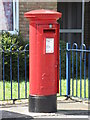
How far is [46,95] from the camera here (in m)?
6.74

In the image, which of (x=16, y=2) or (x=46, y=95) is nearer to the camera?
(x=46, y=95)

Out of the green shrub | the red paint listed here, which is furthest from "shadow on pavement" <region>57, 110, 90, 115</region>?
the green shrub

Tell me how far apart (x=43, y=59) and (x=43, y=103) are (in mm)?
764

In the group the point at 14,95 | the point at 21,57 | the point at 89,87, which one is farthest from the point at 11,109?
the point at 21,57

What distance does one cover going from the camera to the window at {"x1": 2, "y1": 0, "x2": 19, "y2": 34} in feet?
38.3

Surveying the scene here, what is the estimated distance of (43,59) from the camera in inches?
263

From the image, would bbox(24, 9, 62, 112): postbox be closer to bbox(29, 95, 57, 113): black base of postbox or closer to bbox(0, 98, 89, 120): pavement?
bbox(29, 95, 57, 113): black base of postbox

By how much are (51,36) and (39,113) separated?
1359mm

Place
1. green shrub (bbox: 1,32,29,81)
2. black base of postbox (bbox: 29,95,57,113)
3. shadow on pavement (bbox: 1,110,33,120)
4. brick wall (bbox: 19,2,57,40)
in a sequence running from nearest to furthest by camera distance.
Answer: shadow on pavement (bbox: 1,110,33,120) < black base of postbox (bbox: 29,95,57,113) < green shrub (bbox: 1,32,29,81) < brick wall (bbox: 19,2,57,40)

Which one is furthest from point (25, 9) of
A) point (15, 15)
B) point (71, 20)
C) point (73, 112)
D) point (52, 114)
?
point (52, 114)

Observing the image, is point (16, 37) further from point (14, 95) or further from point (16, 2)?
point (14, 95)

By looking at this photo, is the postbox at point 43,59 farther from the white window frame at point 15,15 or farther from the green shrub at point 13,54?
the white window frame at point 15,15

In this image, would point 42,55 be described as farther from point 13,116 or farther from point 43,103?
point 13,116

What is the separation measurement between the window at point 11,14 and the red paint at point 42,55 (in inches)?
196
